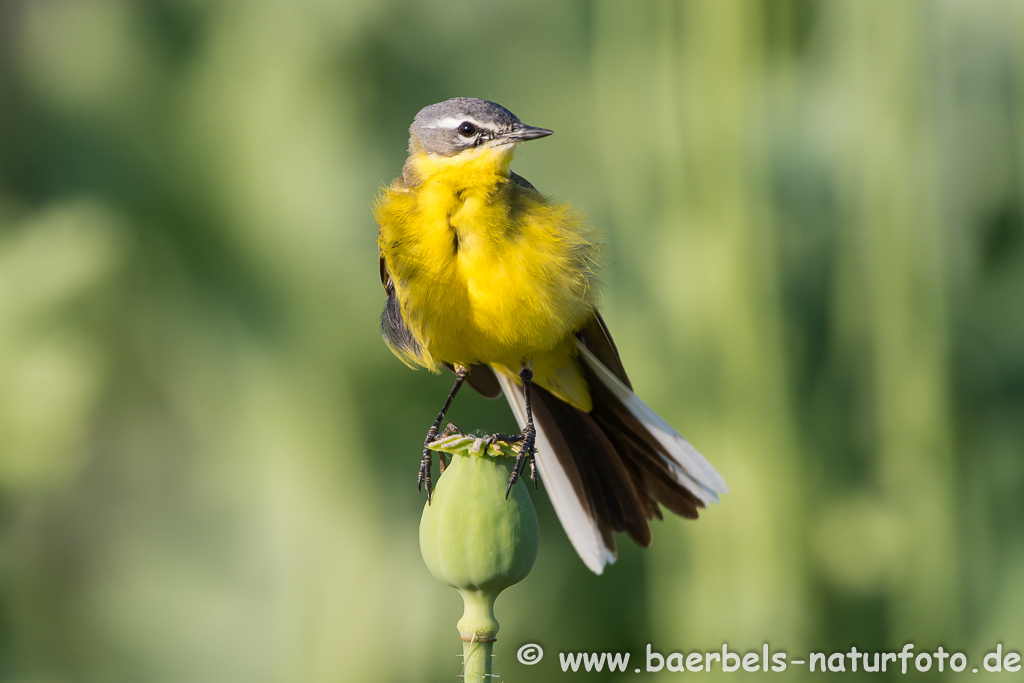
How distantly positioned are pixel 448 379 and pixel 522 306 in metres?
0.81

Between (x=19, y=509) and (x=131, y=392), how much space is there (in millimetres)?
354

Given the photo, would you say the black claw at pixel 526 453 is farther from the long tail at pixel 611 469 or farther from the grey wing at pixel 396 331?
the grey wing at pixel 396 331

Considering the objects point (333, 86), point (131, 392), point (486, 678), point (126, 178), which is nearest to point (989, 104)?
point (333, 86)

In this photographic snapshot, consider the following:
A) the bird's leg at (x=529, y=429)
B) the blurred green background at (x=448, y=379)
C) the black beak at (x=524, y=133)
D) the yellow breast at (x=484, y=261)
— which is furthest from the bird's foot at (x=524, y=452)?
the blurred green background at (x=448, y=379)

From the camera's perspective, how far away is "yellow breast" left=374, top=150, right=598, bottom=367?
2.92ft

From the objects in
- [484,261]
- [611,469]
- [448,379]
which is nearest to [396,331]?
[484,261]

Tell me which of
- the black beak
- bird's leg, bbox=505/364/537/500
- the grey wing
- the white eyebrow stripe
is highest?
the white eyebrow stripe

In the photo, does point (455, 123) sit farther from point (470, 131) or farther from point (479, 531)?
point (479, 531)

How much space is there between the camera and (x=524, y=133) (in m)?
0.98

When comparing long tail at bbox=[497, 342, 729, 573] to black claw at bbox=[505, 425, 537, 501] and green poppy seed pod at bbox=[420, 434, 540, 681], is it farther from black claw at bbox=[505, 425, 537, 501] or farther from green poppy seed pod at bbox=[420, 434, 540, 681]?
green poppy seed pod at bbox=[420, 434, 540, 681]

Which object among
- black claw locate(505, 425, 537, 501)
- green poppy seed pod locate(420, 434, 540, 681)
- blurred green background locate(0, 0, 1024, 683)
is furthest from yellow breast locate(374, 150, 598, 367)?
blurred green background locate(0, 0, 1024, 683)

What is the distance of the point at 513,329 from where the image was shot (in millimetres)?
908

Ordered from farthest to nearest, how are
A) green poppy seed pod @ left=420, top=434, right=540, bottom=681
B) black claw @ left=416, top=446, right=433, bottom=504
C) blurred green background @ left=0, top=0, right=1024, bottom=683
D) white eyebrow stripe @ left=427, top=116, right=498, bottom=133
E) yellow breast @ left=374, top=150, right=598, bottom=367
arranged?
1. blurred green background @ left=0, top=0, right=1024, bottom=683
2. white eyebrow stripe @ left=427, top=116, right=498, bottom=133
3. yellow breast @ left=374, top=150, right=598, bottom=367
4. black claw @ left=416, top=446, right=433, bottom=504
5. green poppy seed pod @ left=420, top=434, right=540, bottom=681

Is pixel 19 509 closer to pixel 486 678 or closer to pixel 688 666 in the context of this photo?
pixel 688 666
